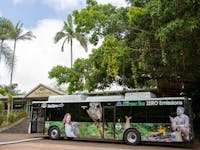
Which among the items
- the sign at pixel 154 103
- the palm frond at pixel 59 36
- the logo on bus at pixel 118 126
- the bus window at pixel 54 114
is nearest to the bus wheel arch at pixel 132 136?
the logo on bus at pixel 118 126

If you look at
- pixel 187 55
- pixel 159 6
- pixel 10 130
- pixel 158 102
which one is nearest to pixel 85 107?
pixel 158 102

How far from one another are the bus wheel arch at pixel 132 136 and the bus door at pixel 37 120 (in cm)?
617

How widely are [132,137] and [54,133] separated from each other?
522 centimetres

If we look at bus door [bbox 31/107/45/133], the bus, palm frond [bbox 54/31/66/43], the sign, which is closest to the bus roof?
the bus

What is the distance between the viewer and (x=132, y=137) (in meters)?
14.4

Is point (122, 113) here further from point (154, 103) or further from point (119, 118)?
point (154, 103)

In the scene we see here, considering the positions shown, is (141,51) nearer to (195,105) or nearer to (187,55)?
(187,55)

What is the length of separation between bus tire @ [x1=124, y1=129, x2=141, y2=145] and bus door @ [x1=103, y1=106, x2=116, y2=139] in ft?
2.67

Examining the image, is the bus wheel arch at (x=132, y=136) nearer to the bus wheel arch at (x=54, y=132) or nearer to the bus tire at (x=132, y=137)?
the bus tire at (x=132, y=137)

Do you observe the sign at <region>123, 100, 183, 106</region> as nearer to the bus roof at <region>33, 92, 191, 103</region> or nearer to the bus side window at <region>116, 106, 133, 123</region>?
the bus roof at <region>33, 92, 191, 103</region>

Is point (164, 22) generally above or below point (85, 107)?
above

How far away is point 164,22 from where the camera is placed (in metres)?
9.20

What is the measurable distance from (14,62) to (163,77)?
918 cm

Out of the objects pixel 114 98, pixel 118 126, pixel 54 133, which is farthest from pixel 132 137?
pixel 54 133
